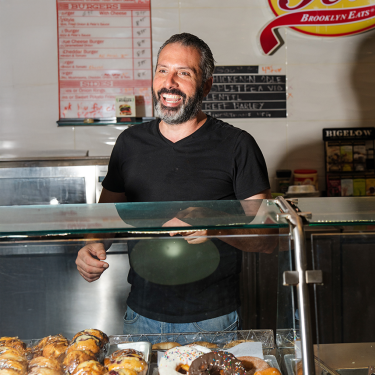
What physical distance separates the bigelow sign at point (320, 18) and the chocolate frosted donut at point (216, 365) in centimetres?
252

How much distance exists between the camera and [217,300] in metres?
0.89

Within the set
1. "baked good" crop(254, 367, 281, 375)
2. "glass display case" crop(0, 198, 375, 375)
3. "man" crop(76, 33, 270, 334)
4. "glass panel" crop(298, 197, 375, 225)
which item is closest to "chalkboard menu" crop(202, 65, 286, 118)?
"man" crop(76, 33, 270, 334)

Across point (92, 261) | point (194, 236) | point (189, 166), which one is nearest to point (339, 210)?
point (194, 236)

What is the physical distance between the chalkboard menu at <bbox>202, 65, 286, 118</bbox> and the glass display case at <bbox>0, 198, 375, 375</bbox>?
6.94ft

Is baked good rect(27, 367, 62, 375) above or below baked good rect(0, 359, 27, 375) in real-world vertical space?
below

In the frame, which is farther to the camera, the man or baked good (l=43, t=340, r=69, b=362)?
the man

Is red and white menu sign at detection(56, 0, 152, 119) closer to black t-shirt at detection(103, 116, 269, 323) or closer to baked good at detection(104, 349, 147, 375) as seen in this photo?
black t-shirt at detection(103, 116, 269, 323)

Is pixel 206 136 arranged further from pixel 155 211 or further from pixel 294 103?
pixel 294 103

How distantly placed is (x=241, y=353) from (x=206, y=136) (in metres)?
0.78

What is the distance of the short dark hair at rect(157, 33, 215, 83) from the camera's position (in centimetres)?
146

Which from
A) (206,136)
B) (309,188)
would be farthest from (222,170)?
(309,188)

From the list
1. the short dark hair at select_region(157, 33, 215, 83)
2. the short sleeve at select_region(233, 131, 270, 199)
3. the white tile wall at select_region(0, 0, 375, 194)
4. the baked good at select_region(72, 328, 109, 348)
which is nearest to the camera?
the baked good at select_region(72, 328, 109, 348)

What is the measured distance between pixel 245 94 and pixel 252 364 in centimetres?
237

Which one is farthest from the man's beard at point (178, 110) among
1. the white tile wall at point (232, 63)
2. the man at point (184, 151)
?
the white tile wall at point (232, 63)
